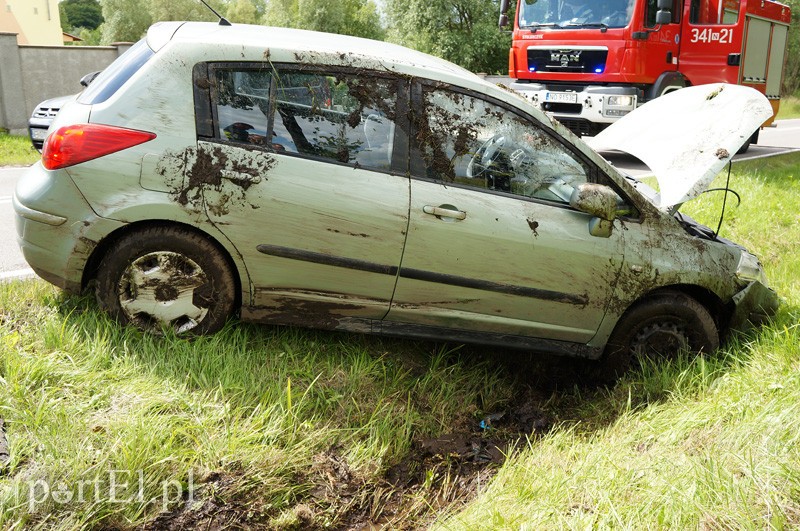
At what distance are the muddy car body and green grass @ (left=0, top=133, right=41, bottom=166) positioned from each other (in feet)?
23.3

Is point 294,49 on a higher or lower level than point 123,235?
higher

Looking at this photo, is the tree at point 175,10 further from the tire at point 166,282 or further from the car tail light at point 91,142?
the tire at point 166,282

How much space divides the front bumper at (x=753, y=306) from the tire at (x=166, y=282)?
9.77ft

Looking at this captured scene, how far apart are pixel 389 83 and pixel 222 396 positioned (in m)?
1.81

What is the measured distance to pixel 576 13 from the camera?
11875 mm

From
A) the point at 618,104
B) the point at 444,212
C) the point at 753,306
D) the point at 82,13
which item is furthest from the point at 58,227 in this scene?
the point at 82,13

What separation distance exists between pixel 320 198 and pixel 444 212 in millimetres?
643

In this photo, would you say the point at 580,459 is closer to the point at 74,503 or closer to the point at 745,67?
the point at 74,503

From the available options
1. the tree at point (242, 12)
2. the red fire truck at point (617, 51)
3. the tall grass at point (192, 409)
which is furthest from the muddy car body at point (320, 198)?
the tree at point (242, 12)

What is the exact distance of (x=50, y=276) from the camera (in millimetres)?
3877

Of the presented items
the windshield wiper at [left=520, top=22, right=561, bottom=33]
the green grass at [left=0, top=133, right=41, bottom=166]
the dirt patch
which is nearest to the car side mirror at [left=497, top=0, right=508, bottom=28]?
the windshield wiper at [left=520, top=22, right=561, bottom=33]

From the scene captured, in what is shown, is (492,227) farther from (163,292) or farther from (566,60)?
(566,60)

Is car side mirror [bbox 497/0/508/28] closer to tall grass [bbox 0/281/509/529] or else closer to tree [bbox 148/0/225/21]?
tall grass [bbox 0/281/509/529]

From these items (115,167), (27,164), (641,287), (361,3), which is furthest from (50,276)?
(361,3)
